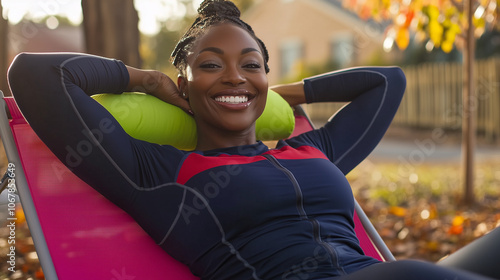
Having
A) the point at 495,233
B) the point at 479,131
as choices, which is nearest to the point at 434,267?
the point at 495,233

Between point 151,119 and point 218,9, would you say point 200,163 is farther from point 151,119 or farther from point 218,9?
point 218,9

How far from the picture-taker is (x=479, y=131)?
508 inches

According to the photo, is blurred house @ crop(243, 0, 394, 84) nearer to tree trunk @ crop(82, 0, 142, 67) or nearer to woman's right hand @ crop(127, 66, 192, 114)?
tree trunk @ crop(82, 0, 142, 67)

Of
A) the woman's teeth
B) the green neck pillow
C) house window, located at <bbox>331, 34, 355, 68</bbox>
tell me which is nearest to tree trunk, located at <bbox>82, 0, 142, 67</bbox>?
the green neck pillow

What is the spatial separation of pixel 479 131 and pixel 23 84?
41.4 ft

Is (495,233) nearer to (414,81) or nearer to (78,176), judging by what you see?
(78,176)

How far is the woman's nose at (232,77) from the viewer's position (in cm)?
209

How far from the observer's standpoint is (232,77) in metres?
2.09

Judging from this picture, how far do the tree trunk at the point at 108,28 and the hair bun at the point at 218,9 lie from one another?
1.81 m

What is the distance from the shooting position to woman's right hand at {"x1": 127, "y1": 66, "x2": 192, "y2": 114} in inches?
86.3

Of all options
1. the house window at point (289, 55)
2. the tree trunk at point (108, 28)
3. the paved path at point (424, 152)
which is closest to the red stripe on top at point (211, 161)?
the tree trunk at point (108, 28)

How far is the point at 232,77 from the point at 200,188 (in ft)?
1.50

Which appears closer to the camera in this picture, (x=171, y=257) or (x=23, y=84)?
(x=23, y=84)

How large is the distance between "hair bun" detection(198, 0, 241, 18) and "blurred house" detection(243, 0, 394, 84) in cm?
1886
